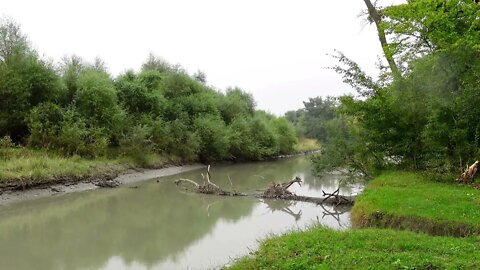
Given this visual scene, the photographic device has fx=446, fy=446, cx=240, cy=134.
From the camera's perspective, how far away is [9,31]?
1168 inches

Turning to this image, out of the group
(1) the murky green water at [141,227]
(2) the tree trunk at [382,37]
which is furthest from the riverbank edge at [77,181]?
(2) the tree trunk at [382,37]

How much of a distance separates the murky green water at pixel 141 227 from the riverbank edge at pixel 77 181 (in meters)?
0.79

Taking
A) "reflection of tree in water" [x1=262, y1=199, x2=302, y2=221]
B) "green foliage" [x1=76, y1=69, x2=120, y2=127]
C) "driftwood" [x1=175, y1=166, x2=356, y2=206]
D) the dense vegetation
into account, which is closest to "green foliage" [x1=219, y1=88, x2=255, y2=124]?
"green foliage" [x1=76, y1=69, x2=120, y2=127]

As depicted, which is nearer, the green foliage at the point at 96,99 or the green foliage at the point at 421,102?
the green foliage at the point at 421,102

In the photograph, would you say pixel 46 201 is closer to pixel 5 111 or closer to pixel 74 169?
pixel 74 169

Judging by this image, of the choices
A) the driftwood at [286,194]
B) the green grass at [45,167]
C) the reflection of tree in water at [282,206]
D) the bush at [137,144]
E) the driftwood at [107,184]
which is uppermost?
the bush at [137,144]

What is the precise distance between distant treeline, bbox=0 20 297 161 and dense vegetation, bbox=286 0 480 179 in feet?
55.8

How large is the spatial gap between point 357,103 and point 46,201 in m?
15.0

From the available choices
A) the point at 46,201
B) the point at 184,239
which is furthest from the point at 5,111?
the point at 184,239

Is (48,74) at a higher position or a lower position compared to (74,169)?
higher

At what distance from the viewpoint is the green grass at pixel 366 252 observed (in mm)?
7125

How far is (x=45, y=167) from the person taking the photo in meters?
23.5

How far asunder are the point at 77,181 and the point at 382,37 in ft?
59.2

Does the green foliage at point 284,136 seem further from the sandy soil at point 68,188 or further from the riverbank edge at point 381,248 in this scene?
the riverbank edge at point 381,248
